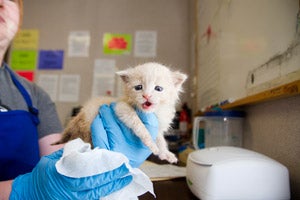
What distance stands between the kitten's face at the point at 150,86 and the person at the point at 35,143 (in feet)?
0.17

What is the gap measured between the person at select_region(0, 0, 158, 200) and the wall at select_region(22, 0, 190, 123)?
987 millimetres

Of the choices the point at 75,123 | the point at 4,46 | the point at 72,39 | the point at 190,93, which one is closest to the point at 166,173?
the point at 75,123

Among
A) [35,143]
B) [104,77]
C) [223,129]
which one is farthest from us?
[104,77]

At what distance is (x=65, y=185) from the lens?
537 mm

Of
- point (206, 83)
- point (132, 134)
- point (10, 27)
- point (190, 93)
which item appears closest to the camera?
A: point (132, 134)

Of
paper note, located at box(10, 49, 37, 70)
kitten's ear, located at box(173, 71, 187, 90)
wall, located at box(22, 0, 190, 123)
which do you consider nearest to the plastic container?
kitten's ear, located at box(173, 71, 187, 90)

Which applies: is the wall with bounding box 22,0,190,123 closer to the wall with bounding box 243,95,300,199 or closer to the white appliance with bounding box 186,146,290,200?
the wall with bounding box 243,95,300,199

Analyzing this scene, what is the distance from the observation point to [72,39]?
6.67 feet

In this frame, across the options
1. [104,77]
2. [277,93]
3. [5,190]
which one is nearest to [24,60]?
[104,77]

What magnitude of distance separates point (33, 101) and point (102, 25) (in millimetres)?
1237

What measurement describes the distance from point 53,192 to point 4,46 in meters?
0.67

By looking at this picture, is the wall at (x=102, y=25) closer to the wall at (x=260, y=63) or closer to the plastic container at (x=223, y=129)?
the wall at (x=260, y=63)

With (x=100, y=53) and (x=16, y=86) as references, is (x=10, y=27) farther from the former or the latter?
(x=100, y=53)

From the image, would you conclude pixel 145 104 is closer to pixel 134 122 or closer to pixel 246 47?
pixel 134 122
